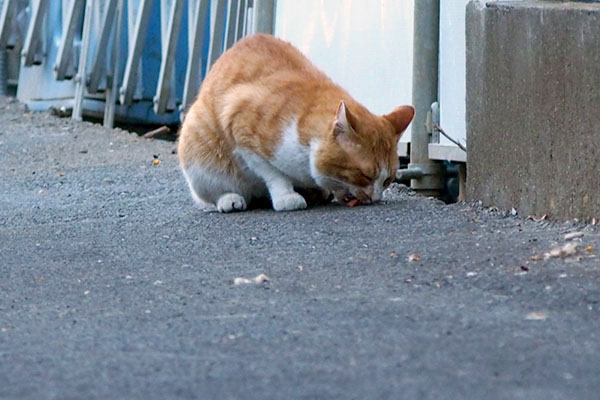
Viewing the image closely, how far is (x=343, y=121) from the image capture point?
18.1 ft

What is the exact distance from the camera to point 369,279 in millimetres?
4145

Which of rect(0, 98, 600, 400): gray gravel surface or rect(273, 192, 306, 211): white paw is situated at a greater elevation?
rect(273, 192, 306, 211): white paw

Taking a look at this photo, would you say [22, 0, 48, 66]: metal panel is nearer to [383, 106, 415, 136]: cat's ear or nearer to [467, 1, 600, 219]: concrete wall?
[383, 106, 415, 136]: cat's ear

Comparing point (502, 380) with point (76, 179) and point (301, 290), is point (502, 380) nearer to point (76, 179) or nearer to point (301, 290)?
point (301, 290)

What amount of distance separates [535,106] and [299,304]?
1.86 metres

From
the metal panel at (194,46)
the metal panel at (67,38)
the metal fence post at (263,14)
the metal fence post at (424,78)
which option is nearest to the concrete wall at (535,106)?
the metal fence post at (424,78)

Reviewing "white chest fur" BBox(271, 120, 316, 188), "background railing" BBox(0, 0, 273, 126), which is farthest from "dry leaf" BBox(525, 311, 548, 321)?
"background railing" BBox(0, 0, 273, 126)

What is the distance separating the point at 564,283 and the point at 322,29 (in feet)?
13.5

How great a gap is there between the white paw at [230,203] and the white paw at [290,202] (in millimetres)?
237

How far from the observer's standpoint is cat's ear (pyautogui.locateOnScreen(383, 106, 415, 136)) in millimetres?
5859

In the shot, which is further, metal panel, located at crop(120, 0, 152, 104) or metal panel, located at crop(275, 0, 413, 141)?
metal panel, located at crop(120, 0, 152, 104)

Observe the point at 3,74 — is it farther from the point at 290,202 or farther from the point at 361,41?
the point at 290,202

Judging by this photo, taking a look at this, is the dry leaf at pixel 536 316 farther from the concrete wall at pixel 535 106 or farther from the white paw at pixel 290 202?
the white paw at pixel 290 202

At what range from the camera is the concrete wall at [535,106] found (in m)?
4.77
